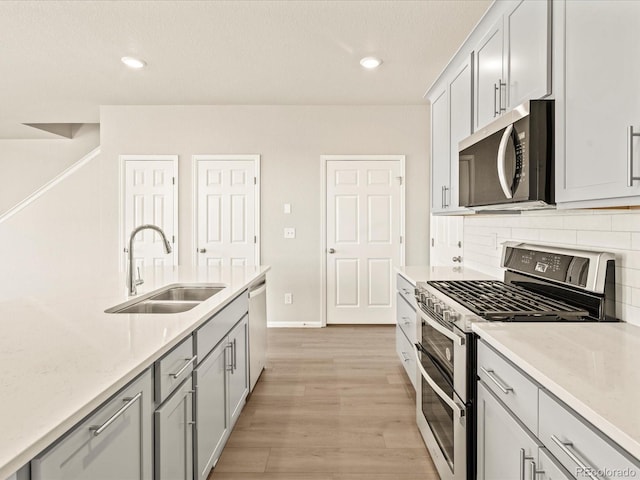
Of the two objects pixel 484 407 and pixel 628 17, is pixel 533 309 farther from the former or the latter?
pixel 628 17

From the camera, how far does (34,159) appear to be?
7.02m

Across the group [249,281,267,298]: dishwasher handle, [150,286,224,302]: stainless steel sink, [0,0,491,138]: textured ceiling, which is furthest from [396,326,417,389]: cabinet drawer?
[0,0,491,138]: textured ceiling

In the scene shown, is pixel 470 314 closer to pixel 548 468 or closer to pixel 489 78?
pixel 548 468

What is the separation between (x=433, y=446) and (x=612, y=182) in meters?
1.49

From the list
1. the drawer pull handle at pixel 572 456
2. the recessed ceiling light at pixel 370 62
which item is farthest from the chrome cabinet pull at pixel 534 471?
the recessed ceiling light at pixel 370 62

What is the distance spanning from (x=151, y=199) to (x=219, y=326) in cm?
363

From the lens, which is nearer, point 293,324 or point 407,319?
point 407,319

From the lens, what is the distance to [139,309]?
7.09 ft

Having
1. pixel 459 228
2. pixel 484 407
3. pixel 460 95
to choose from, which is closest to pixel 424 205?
pixel 459 228

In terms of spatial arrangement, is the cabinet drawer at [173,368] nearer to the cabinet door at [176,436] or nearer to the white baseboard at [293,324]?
the cabinet door at [176,436]

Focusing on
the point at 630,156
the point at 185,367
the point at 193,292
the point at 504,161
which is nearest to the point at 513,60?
the point at 504,161

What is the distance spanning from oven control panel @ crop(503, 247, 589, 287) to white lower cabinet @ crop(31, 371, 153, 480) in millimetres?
1705

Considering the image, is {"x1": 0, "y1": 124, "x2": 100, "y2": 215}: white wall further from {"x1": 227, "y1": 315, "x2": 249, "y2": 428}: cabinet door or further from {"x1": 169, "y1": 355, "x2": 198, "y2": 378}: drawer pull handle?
{"x1": 169, "y1": 355, "x2": 198, "y2": 378}: drawer pull handle

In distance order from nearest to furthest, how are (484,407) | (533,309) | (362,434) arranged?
(484,407) → (533,309) → (362,434)
